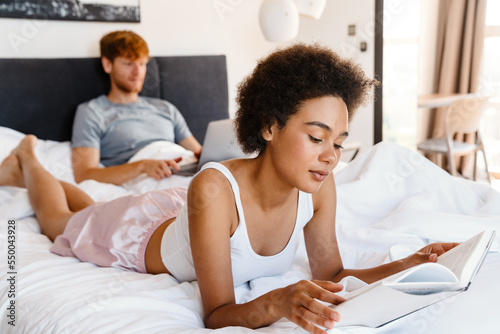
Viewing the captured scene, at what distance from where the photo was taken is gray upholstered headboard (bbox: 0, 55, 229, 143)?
7.70ft

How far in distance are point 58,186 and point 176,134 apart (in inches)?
42.4

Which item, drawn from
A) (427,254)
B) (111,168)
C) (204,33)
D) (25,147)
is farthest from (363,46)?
(427,254)

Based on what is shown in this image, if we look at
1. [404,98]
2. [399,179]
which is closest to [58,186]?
[399,179]

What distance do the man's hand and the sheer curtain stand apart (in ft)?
7.83

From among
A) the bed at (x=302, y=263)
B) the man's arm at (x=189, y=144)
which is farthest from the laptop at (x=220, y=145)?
the man's arm at (x=189, y=144)

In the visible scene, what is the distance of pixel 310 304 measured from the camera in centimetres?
77

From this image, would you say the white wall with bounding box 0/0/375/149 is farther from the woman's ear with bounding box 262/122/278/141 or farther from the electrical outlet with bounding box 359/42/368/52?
the woman's ear with bounding box 262/122/278/141

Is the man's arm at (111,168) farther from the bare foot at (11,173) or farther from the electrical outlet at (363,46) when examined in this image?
the electrical outlet at (363,46)

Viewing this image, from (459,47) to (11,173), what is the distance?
3079 millimetres

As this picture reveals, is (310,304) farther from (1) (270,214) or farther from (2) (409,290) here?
(1) (270,214)

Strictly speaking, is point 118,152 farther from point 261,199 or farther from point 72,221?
point 261,199

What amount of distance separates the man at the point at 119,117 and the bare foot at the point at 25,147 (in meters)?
0.32

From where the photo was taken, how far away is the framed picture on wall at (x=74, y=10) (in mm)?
2350

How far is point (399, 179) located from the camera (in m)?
1.64
